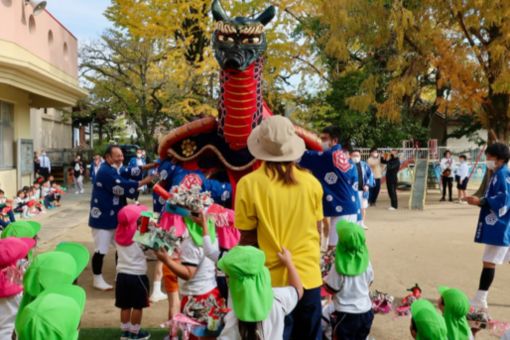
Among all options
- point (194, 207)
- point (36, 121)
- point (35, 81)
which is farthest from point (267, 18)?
point (36, 121)

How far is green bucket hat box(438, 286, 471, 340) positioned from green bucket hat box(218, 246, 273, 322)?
1161mm

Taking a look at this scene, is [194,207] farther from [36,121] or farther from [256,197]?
[36,121]

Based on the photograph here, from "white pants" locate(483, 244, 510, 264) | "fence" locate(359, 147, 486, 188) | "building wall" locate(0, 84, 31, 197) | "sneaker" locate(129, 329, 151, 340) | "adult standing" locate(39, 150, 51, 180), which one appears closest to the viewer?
"sneaker" locate(129, 329, 151, 340)

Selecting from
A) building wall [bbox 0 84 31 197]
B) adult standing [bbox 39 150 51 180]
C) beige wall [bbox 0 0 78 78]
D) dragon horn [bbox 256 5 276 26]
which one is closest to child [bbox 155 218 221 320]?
dragon horn [bbox 256 5 276 26]

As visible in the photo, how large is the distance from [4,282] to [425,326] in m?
2.49

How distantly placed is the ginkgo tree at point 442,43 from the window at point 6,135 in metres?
9.54

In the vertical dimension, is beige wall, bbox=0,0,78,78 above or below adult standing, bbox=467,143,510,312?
above

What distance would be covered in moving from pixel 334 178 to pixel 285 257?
3.01 meters

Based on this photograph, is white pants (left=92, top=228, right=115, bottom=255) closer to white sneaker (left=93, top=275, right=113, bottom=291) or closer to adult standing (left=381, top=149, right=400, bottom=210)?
white sneaker (left=93, top=275, right=113, bottom=291)

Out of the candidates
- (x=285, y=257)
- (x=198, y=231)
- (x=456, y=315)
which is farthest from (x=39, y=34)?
(x=456, y=315)

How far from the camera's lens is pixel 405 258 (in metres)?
7.09

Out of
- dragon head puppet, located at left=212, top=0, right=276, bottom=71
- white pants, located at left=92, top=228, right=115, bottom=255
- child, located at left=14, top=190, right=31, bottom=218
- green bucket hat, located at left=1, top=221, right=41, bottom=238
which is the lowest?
child, located at left=14, top=190, right=31, bottom=218

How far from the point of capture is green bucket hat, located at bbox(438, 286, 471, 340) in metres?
2.73

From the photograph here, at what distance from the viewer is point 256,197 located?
254 centimetres
